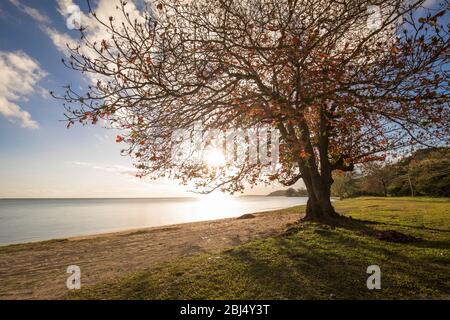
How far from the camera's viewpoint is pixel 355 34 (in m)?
13.2

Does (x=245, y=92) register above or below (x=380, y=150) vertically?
above

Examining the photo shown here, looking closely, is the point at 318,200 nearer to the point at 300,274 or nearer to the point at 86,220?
the point at 300,274

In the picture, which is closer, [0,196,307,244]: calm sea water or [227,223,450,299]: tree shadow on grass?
[227,223,450,299]: tree shadow on grass

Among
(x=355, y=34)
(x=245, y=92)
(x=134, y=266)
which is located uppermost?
(x=355, y=34)

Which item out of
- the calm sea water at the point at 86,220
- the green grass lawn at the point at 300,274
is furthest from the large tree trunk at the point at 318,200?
the calm sea water at the point at 86,220

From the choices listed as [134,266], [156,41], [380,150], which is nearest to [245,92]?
[156,41]

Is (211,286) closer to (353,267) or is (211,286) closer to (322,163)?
(353,267)

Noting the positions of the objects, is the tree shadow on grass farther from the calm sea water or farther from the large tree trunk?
the calm sea water

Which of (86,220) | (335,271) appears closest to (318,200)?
(335,271)

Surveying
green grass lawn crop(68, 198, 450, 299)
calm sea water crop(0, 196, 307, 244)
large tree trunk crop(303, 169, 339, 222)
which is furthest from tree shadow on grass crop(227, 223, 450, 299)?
calm sea water crop(0, 196, 307, 244)

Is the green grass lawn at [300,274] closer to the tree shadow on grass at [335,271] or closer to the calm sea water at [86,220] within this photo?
the tree shadow on grass at [335,271]

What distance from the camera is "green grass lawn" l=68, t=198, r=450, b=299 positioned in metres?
6.43

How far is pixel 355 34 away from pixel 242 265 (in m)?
11.0

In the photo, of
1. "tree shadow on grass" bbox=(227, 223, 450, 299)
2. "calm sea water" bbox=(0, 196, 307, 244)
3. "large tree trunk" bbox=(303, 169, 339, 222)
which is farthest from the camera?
"calm sea water" bbox=(0, 196, 307, 244)
